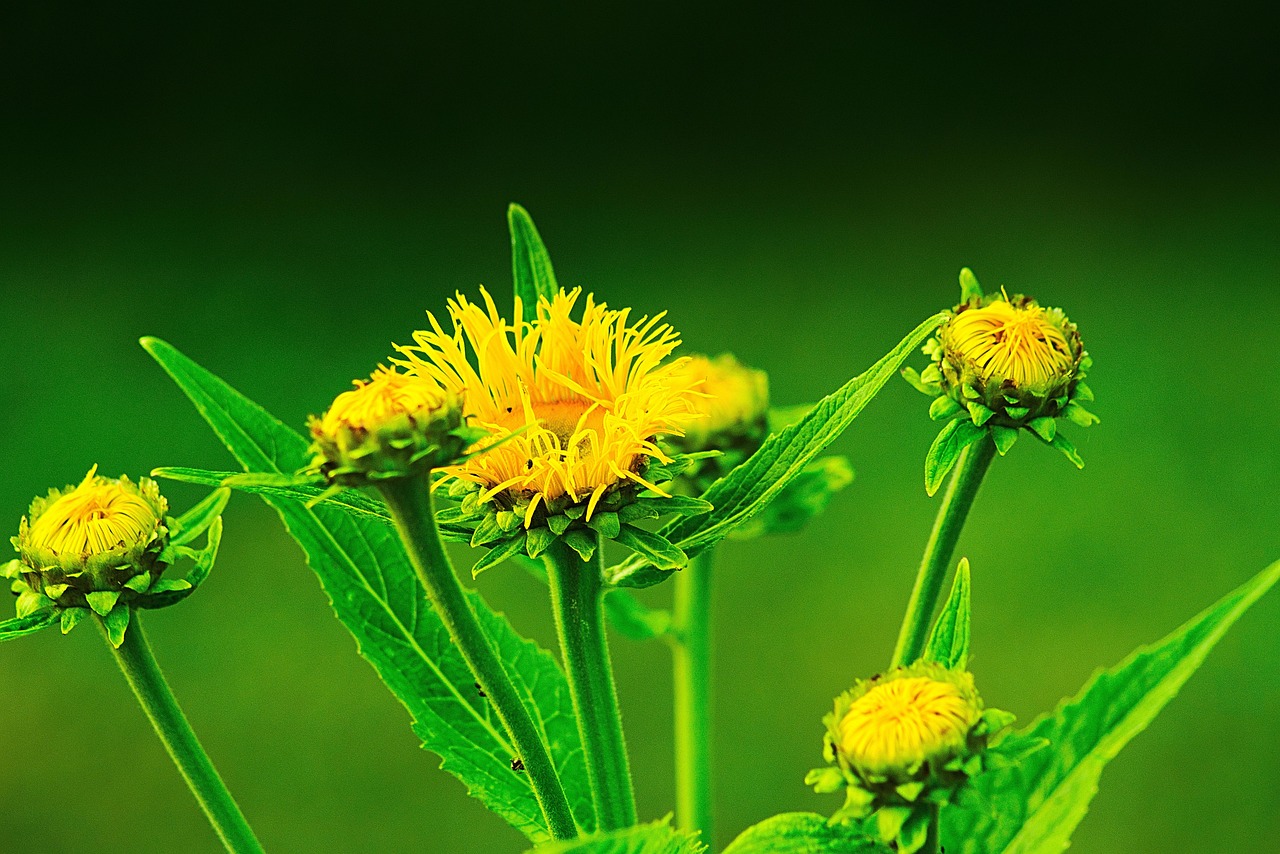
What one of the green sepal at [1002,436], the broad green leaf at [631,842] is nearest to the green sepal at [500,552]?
the broad green leaf at [631,842]

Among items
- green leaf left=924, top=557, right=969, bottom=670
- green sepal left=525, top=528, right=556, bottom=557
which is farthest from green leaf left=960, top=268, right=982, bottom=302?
green sepal left=525, top=528, right=556, bottom=557

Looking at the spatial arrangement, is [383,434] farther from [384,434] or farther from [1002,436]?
[1002,436]

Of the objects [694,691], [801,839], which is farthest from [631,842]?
[694,691]

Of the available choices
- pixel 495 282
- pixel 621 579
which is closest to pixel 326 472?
pixel 621 579

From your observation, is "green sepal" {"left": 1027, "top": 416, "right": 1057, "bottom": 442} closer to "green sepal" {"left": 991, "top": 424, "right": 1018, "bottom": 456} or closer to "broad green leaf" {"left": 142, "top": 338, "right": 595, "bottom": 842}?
"green sepal" {"left": 991, "top": 424, "right": 1018, "bottom": 456}

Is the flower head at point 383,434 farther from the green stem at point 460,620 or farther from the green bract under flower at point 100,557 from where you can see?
the green bract under flower at point 100,557

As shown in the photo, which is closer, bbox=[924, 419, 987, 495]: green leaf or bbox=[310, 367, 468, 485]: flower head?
bbox=[310, 367, 468, 485]: flower head
